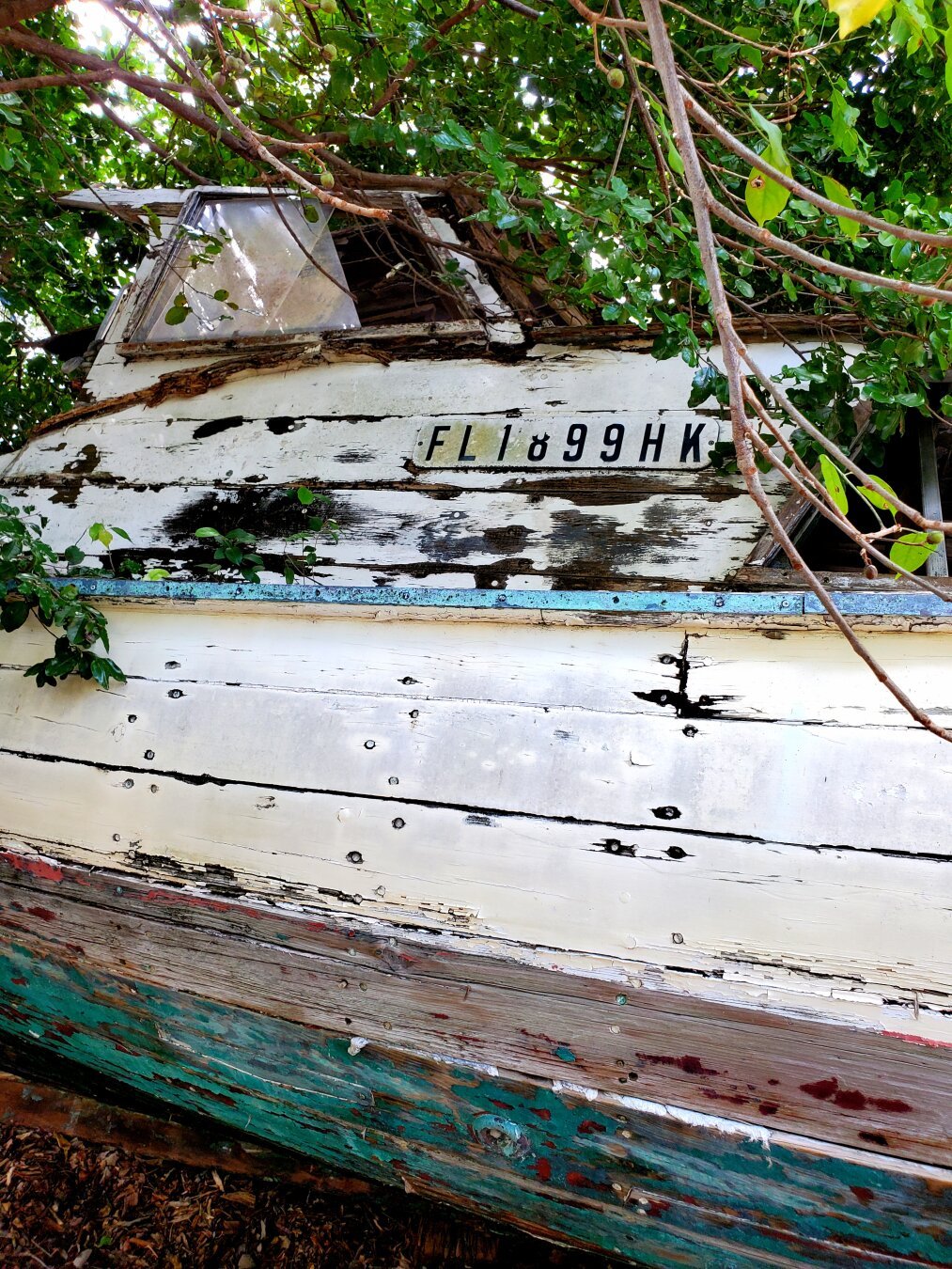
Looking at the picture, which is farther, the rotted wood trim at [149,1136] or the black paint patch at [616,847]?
the rotted wood trim at [149,1136]

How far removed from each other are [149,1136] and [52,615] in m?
1.94

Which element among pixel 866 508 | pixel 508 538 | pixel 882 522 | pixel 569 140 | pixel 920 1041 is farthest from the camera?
pixel 569 140

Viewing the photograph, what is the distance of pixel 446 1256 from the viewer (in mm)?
2760

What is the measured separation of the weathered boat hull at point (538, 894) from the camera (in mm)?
1756

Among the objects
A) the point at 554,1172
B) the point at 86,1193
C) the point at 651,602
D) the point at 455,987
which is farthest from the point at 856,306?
the point at 86,1193

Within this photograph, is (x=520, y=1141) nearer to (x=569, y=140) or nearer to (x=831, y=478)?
(x=831, y=478)

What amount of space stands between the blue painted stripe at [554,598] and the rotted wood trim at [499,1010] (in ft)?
2.57

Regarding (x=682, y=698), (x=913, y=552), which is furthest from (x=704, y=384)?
(x=913, y=552)

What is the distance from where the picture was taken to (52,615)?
2.49 metres

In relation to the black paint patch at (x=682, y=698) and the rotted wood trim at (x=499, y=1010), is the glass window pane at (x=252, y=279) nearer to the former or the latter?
the black paint patch at (x=682, y=698)

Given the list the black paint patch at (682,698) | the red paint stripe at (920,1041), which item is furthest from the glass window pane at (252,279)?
the red paint stripe at (920,1041)

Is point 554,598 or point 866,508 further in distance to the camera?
point 866,508

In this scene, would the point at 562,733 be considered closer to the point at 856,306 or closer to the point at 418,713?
the point at 418,713

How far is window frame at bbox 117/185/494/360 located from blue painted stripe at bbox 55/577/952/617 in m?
1.32
